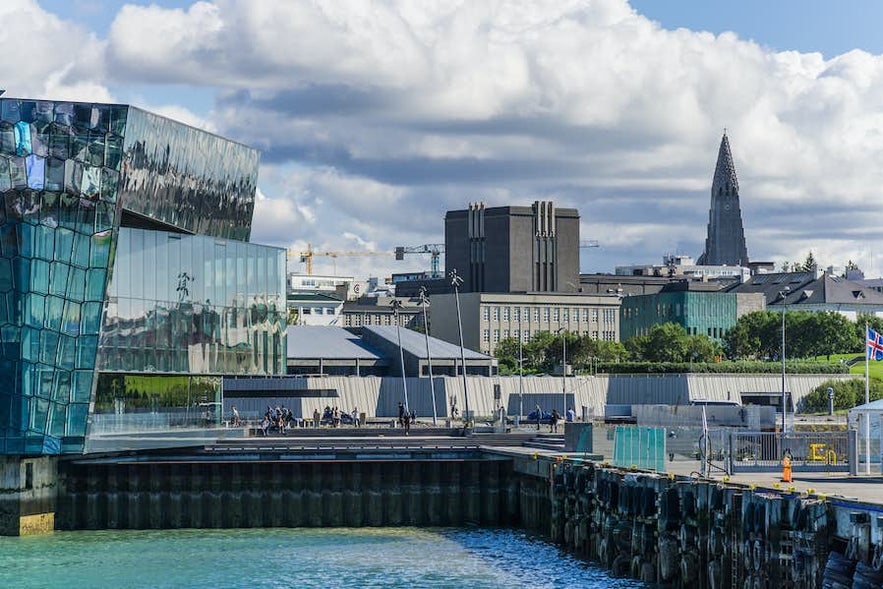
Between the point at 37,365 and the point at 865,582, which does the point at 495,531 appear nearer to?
the point at 37,365

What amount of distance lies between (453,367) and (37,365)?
84.7 metres

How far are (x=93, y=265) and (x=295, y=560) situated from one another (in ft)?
47.0

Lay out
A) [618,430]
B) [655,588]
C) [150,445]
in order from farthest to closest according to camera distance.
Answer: [150,445], [618,430], [655,588]

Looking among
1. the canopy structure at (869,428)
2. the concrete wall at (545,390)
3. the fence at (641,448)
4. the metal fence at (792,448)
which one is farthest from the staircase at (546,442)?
the concrete wall at (545,390)

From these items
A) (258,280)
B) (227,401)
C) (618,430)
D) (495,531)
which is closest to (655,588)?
(618,430)

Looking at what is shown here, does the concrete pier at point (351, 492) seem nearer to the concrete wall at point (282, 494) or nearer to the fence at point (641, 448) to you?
the concrete wall at point (282, 494)

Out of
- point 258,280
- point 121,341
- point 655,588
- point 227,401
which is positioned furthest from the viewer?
point 227,401

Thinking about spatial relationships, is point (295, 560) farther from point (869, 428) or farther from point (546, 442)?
point (546, 442)

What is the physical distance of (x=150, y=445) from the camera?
72.8m

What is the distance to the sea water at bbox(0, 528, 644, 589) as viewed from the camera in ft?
180

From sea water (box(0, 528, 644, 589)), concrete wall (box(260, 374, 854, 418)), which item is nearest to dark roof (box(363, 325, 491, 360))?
concrete wall (box(260, 374, 854, 418))

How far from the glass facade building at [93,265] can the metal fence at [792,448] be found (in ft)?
77.6

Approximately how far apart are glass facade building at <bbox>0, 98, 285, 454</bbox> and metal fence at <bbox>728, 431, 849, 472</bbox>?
23639 millimetres

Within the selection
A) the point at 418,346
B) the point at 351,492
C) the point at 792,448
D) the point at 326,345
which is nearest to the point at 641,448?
the point at 792,448
